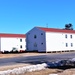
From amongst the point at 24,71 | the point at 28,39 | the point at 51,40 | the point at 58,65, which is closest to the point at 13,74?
the point at 24,71

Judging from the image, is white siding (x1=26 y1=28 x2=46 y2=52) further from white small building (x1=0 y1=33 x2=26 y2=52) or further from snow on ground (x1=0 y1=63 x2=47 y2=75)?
snow on ground (x1=0 y1=63 x2=47 y2=75)

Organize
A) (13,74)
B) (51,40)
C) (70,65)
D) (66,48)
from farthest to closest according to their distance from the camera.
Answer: (66,48), (51,40), (70,65), (13,74)

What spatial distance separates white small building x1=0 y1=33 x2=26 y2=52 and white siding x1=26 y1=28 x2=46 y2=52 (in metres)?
10.2

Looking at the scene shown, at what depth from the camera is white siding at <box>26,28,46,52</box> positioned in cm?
6331

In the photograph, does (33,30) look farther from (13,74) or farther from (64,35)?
(13,74)

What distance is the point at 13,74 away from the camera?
15.8 m

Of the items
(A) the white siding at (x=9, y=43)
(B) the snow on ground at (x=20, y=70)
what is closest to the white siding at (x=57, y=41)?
(A) the white siding at (x=9, y=43)

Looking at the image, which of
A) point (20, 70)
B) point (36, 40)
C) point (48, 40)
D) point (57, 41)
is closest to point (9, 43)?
point (36, 40)

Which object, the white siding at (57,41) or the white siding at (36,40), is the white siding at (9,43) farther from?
the white siding at (57,41)

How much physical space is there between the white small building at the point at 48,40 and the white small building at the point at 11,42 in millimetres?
10192

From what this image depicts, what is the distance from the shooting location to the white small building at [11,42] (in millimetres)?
74825

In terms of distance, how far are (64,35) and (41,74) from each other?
51.9 meters

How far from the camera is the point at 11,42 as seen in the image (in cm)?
7694

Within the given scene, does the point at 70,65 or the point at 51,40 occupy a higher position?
the point at 51,40
